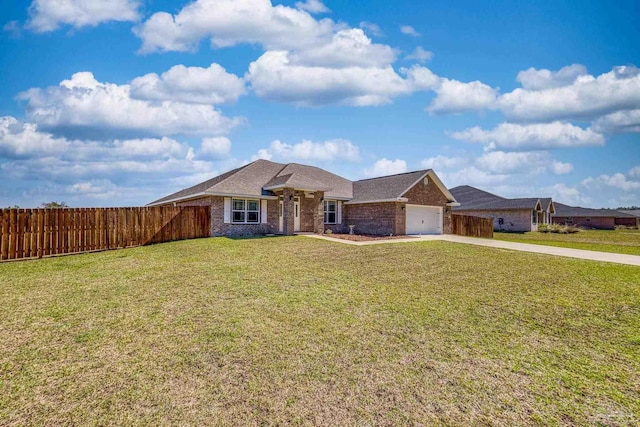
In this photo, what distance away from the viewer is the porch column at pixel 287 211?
68.0 feet

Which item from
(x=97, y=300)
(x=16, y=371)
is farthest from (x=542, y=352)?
(x=97, y=300)

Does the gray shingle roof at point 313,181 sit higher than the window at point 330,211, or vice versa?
the gray shingle roof at point 313,181

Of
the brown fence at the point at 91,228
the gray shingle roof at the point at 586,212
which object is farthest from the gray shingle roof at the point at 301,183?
the gray shingle roof at the point at 586,212

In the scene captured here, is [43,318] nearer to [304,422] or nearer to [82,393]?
[82,393]

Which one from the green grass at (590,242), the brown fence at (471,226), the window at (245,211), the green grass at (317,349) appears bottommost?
the green grass at (317,349)

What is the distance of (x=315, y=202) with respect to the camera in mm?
22203

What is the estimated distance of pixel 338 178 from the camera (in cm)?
2864

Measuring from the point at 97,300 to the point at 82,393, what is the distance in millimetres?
4182

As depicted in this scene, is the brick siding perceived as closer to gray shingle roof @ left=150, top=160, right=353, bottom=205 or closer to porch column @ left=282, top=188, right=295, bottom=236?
gray shingle roof @ left=150, top=160, right=353, bottom=205

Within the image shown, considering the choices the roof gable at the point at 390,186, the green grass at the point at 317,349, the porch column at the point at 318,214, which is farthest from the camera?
the roof gable at the point at 390,186

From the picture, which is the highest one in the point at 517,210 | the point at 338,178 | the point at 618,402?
the point at 338,178

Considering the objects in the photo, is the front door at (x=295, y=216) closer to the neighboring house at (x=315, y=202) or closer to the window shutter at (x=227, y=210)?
the neighboring house at (x=315, y=202)

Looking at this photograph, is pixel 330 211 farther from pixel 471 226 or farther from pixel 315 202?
pixel 471 226

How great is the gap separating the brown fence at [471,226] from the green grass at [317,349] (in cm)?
1643
